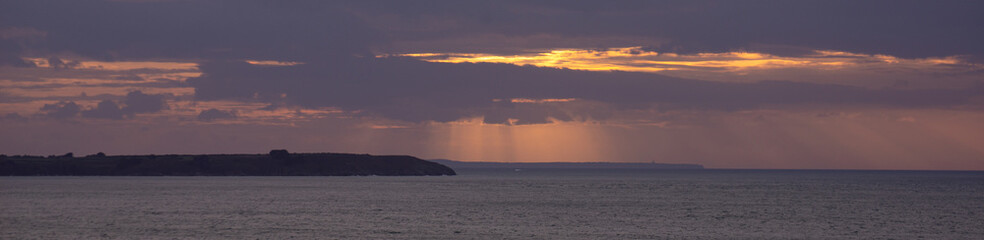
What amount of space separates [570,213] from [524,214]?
5323 mm

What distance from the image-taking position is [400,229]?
7662 centimetres

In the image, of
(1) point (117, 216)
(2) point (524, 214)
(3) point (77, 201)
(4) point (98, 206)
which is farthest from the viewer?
(3) point (77, 201)

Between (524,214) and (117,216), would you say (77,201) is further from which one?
(524,214)

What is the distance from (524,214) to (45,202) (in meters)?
59.2

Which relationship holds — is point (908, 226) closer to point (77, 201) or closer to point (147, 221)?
point (147, 221)

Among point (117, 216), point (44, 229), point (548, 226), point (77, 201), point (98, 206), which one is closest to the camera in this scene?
point (44, 229)

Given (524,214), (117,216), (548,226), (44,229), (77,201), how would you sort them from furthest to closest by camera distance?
1. (77,201)
2. (524,214)
3. (117,216)
4. (548,226)
5. (44,229)

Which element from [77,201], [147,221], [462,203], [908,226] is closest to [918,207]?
[908,226]

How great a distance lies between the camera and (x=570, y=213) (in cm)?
9988

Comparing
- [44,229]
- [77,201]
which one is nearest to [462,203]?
[77,201]

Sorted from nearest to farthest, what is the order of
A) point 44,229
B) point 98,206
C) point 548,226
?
1. point 44,229
2. point 548,226
3. point 98,206

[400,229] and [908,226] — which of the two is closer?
[400,229]

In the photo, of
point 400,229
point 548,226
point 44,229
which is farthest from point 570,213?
point 44,229

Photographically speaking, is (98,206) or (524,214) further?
(98,206)
